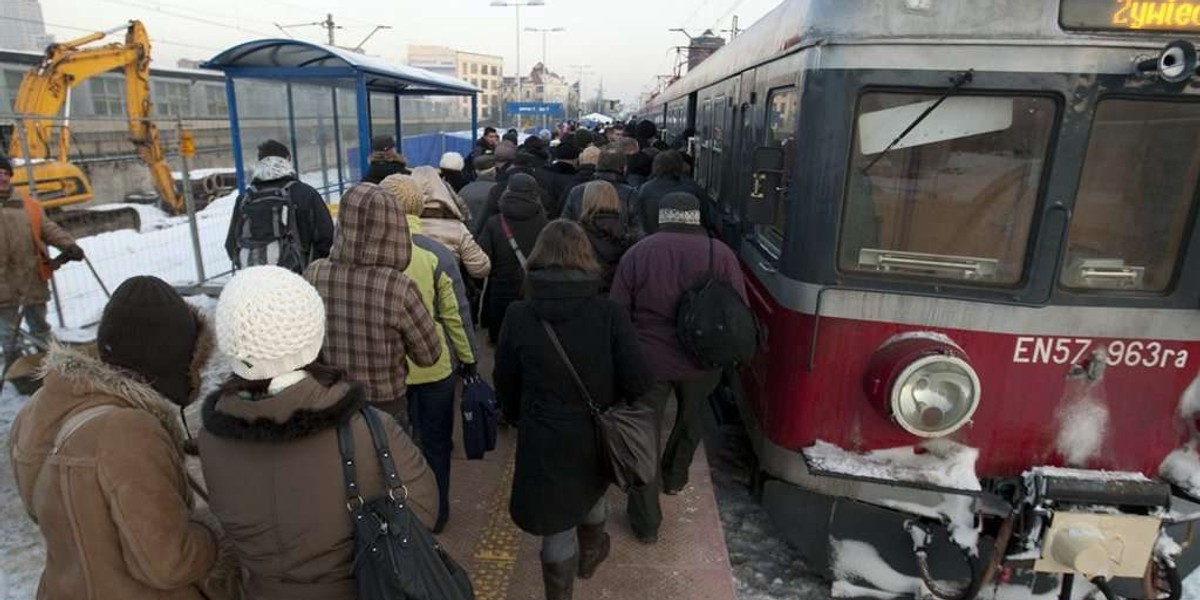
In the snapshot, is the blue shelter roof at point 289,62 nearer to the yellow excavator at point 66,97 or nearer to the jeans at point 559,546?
the yellow excavator at point 66,97

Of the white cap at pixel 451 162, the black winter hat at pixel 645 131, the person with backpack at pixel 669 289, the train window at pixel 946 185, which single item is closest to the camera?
the train window at pixel 946 185

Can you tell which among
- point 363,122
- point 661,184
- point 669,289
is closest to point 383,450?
point 669,289

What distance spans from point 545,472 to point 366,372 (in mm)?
896

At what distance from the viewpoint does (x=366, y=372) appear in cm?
305

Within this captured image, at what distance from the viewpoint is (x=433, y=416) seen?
359 centimetres

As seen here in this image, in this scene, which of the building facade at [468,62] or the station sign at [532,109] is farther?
the building facade at [468,62]

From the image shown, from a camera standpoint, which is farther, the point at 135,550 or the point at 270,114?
the point at 270,114

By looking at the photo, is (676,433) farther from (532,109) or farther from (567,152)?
(532,109)

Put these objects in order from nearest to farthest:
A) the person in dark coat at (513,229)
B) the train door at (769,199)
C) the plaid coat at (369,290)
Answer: the plaid coat at (369,290), the train door at (769,199), the person in dark coat at (513,229)

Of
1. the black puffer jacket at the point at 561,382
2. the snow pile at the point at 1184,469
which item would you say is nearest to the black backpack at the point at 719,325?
the black puffer jacket at the point at 561,382

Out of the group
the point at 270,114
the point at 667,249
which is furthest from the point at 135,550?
the point at 270,114

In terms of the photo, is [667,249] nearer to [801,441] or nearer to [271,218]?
[801,441]

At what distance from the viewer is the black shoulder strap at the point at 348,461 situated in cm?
173

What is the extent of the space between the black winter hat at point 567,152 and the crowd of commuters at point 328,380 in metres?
2.26
